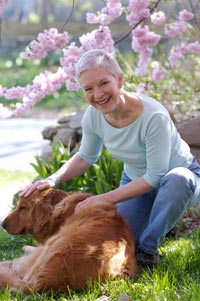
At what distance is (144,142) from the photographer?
4.23 m

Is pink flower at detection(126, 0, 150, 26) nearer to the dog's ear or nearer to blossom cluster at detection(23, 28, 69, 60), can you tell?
blossom cluster at detection(23, 28, 69, 60)

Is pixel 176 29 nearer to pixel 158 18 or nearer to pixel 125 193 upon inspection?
pixel 158 18

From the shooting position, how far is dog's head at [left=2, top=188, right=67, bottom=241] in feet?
13.8

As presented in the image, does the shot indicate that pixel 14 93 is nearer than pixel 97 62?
No

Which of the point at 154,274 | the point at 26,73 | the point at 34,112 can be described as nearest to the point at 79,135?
the point at 154,274

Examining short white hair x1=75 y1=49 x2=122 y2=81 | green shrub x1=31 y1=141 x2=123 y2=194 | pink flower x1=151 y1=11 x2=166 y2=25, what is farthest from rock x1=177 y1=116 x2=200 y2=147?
short white hair x1=75 y1=49 x2=122 y2=81

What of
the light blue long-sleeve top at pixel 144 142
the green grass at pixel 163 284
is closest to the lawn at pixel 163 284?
the green grass at pixel 163 284

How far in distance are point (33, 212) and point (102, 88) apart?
3.12 feet

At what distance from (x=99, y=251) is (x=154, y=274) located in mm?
384

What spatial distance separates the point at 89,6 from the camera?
1986 cm

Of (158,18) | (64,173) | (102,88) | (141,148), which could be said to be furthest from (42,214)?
(158,18)

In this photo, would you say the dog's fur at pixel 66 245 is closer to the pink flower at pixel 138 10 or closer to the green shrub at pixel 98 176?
the green shrub at pixel 98 176

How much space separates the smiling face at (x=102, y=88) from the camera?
3936 mm

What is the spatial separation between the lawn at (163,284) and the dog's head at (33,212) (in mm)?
656
